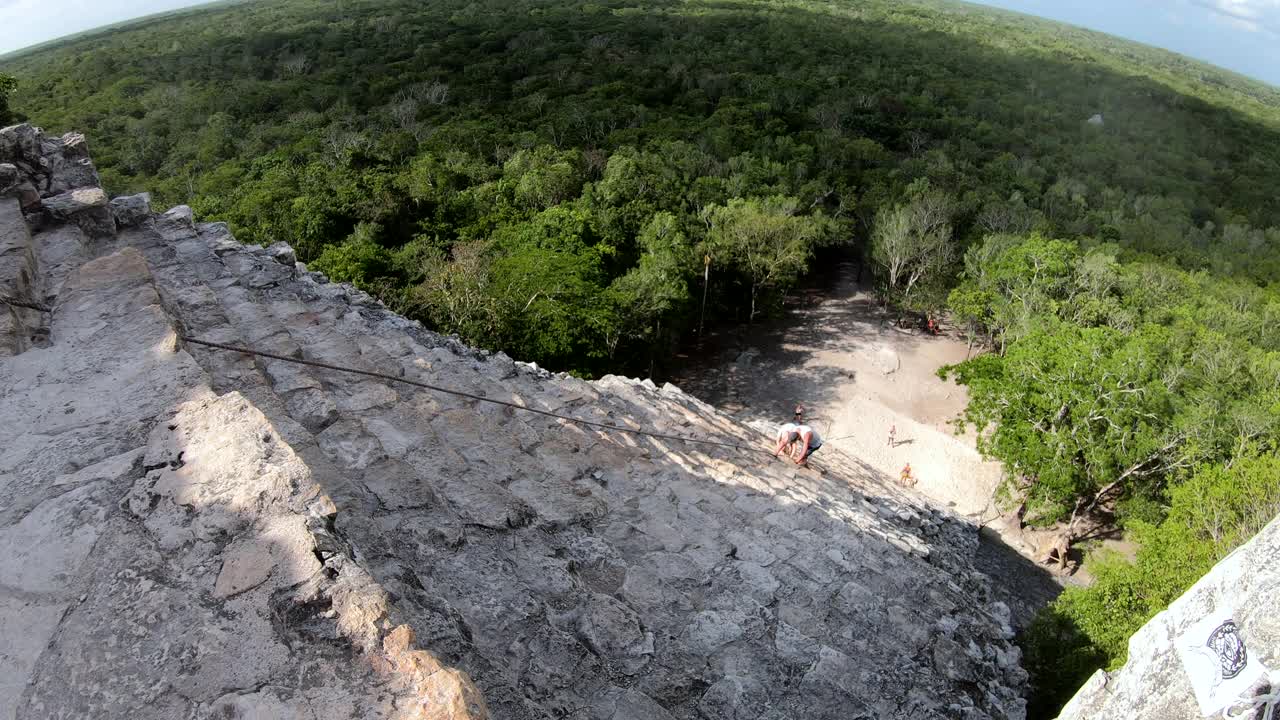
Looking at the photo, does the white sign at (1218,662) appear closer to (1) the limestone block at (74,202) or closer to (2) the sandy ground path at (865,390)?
(1) the limestone block at (74,202)

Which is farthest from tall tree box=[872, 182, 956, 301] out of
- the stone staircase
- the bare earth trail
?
the stone staircase

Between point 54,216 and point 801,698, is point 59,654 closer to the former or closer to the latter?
point 801,698

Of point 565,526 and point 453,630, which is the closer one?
point 453,630

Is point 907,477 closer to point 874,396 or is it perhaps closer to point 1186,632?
point 874,396

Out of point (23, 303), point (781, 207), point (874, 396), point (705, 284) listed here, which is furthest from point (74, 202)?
point (781, 207)

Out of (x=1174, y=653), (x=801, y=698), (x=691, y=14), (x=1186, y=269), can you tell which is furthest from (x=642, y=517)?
(x=691, y=14)

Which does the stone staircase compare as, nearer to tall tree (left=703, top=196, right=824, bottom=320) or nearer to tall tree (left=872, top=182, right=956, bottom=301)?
tall tree (left=703, top=196, right=824, bottom=320)
